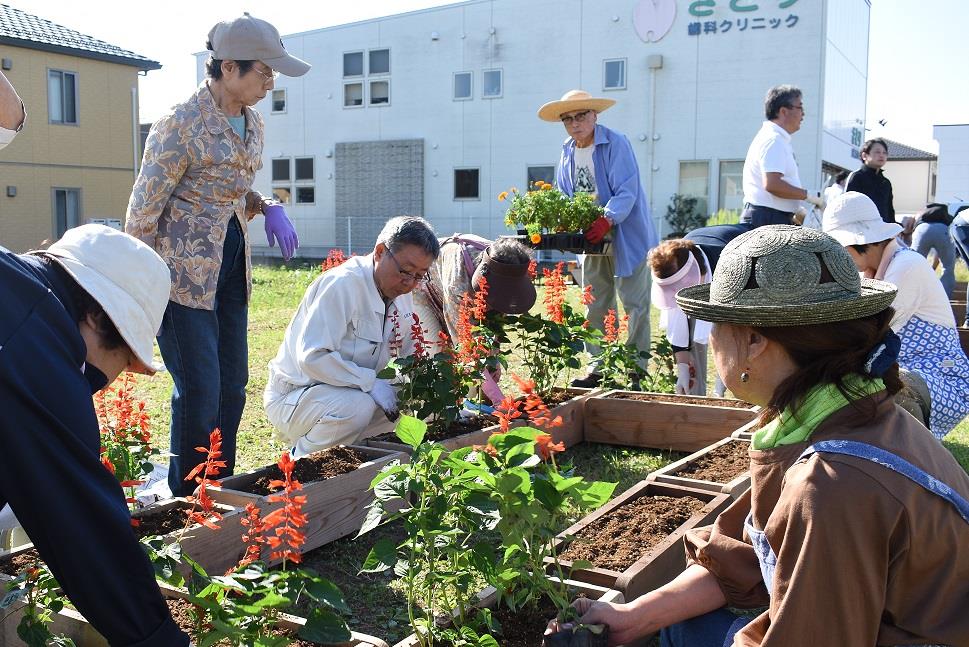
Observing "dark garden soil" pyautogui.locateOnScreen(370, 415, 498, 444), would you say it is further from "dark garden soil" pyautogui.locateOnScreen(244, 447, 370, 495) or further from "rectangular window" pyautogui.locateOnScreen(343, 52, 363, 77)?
"rectangular window" pyautogui.locateOnScreen(343, 52, 363, 77)

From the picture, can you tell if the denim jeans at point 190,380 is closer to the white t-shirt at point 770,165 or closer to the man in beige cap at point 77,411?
the man in beige cap at point 77,411

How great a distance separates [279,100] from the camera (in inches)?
1091

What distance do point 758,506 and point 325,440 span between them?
256 centimetres

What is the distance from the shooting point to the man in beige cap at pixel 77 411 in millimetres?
1421

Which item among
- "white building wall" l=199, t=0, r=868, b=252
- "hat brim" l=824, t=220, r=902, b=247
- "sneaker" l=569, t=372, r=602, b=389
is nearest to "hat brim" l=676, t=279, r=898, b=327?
"hat brim" l=824, t=220, r=902, b=247

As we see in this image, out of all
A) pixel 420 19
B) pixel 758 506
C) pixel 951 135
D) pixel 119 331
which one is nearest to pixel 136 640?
pixel 119 331

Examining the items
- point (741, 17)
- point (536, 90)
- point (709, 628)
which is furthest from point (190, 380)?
point (536, 90)

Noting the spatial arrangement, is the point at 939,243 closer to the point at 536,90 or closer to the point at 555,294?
the point at 555,294

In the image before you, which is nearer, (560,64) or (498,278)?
(498,278)

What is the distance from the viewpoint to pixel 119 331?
5.22 ft

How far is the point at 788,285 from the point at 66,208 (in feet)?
78.0

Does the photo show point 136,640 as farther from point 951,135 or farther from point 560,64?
point 951,135

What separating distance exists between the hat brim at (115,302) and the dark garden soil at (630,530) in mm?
1448

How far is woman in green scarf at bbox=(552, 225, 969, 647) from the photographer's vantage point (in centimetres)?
147
